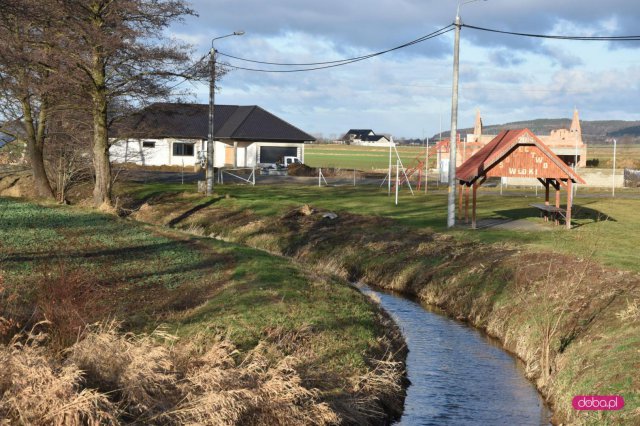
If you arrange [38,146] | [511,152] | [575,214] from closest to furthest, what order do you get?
[511,152] → [575,214] → [38,146]

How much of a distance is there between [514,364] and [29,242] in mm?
13643

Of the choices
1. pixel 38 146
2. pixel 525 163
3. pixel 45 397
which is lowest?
pixel 45 397

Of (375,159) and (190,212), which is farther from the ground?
(375,159)

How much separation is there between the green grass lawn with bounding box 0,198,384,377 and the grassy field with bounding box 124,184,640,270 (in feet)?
22.5

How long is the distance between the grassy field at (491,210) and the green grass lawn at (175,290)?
686 centimetres

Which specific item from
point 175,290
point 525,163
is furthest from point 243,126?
point 175,290

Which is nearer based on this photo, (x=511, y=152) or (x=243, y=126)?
(x=511, y=152)

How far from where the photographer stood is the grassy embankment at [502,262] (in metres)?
15.4

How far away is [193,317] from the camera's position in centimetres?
1616

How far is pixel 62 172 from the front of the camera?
41312 millimetres

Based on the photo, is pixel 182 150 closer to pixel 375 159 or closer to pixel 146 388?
pixel 375 159

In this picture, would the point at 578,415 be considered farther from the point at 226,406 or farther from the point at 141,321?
the point at 141,321

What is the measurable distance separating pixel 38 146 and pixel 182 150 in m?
36.7

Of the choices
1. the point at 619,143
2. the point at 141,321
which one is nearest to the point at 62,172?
the point at 141,321
